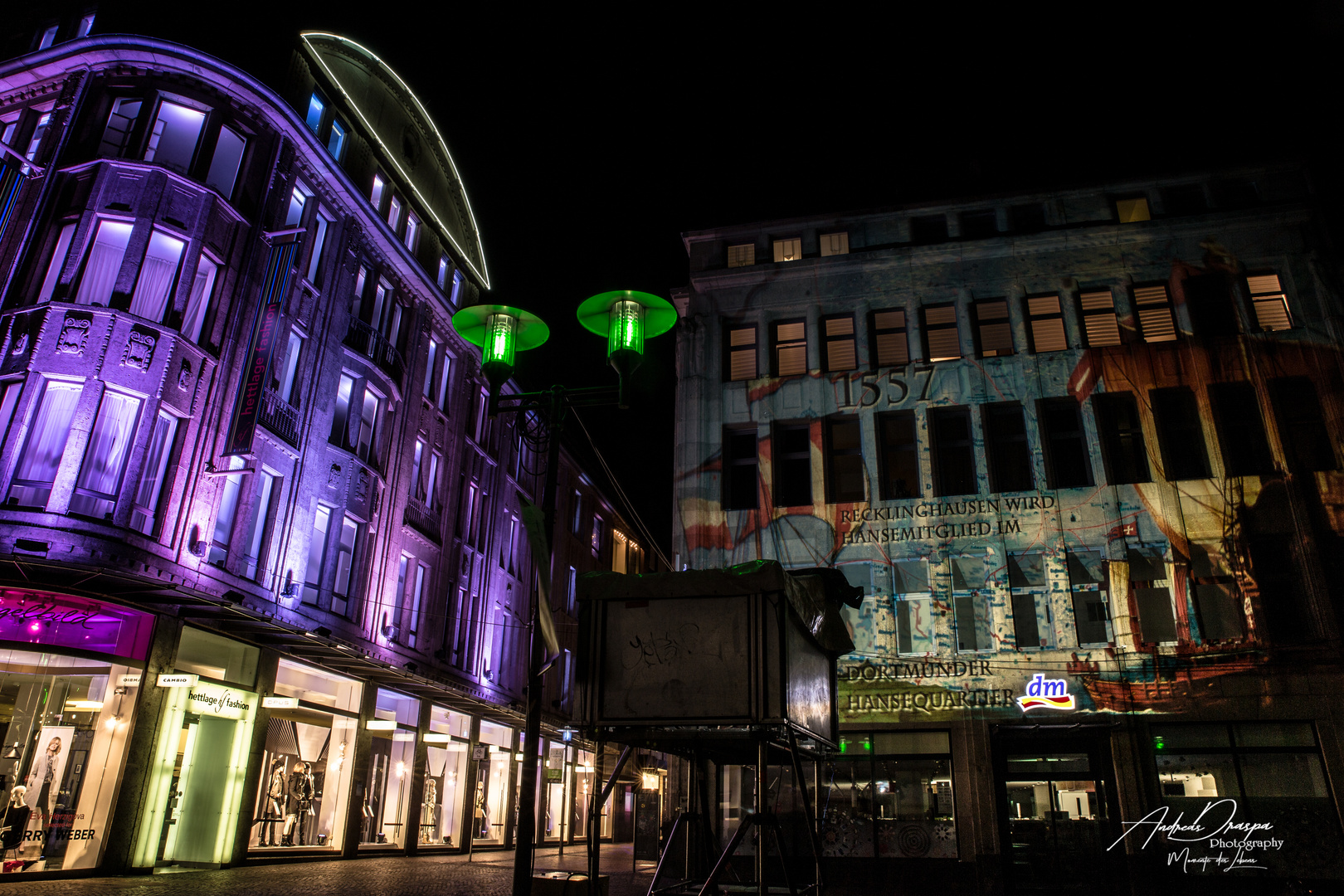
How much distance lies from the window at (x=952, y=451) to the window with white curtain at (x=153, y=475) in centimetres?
1731

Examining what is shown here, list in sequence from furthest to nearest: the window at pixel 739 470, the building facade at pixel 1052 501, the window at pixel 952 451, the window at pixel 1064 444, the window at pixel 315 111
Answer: the window at pixel 315 111 → the window at pixel 739 470 → the window at pixel 952 451 → the window at pixel 1064 444 → the building facade at pixel 1052 501

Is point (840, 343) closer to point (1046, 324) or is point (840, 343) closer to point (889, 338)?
point (889, 338)

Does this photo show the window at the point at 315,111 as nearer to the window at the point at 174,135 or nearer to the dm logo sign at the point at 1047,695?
the window at the point at 174,135

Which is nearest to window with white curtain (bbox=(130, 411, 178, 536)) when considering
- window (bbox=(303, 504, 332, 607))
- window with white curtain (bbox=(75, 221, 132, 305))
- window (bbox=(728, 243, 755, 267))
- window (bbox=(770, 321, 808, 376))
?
window with white curtain (bbox=(75, 221, 132, 305))

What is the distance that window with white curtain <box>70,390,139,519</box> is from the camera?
15.9 m

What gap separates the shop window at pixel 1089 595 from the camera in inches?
758

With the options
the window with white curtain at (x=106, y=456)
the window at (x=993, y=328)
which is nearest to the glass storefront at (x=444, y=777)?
the window with white curtain at (x=106, y=456)

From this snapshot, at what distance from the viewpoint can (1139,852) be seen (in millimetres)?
17391

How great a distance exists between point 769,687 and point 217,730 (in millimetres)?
16649

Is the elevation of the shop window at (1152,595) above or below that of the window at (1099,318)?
below

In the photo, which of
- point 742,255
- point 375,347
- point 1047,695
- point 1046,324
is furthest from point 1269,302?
point 375,347

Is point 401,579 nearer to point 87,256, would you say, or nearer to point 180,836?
point 180,836

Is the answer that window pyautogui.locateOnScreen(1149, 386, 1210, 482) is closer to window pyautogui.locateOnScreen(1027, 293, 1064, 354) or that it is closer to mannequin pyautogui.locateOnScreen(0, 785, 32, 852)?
window pyautogui.locateOnScreen(1027, 293, 1064, 354)

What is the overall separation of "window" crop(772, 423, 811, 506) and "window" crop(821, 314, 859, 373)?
77.7 inches
